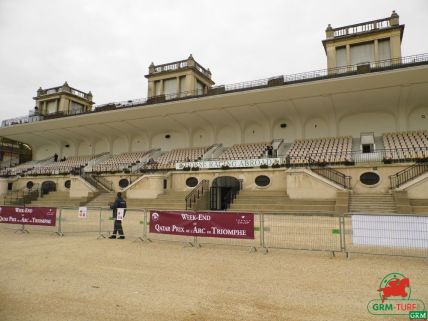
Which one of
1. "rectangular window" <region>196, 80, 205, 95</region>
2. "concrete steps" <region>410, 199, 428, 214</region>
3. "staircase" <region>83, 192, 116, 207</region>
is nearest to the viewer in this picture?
"concrete steps" <region>410, 199, 428, 214</region>

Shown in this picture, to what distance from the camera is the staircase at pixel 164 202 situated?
21688mm

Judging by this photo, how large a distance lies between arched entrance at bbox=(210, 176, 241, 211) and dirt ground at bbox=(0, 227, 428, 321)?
14.8 metres

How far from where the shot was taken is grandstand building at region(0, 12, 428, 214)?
2008 centimetres

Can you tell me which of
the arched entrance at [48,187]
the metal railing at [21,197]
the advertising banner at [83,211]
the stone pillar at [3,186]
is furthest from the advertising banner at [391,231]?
the stone pillar at [3,186]

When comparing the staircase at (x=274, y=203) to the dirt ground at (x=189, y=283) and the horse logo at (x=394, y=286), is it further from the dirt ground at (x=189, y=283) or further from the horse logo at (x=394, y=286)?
the horse logo at (x=394, y=286)

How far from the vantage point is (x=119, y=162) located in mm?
36156

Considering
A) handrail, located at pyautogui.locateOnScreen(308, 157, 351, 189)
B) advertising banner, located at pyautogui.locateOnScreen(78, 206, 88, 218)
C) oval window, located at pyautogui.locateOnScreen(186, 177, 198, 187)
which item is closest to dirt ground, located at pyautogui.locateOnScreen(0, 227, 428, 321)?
advertising banner, located at pyautogui.locateOnScreen(78, 206, 88, 218)

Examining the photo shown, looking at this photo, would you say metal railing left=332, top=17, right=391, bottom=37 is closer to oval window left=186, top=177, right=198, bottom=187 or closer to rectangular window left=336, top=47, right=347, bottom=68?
rectangular window left=336, top=47, right=347, bottom=68

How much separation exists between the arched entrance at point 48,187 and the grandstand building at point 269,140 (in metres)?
0.12

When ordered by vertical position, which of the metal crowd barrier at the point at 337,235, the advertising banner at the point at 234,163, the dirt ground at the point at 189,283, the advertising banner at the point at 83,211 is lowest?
the dirt ground at the point at 189,283

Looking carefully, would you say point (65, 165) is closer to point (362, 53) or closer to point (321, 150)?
point (321, 150)

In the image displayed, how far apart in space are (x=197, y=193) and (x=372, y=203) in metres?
12.0

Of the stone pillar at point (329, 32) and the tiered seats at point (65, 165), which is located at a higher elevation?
the stone pillar at point (329, 32)

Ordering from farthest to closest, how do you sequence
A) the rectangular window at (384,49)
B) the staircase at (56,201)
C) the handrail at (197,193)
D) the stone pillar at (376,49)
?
1. the stone pillar at (376,49)
2. the rectangular window at (384,49)
3. the staircase at (56,201)
4. the handrail at (197,193)
